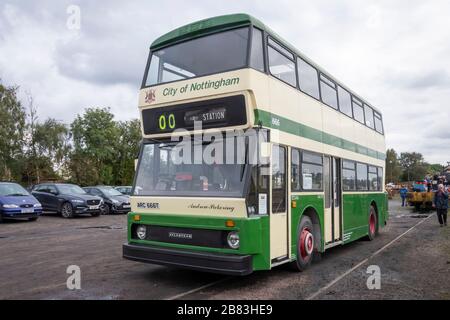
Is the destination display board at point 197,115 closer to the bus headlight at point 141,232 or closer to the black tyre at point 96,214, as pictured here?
the bus headlight at point 141,232

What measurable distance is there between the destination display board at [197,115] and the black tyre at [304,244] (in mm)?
2572

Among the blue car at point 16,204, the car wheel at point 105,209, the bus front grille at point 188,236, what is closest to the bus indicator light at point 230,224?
the bus front grille at point 188,236

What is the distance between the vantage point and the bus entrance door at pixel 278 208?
6.74m

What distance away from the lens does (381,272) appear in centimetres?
798

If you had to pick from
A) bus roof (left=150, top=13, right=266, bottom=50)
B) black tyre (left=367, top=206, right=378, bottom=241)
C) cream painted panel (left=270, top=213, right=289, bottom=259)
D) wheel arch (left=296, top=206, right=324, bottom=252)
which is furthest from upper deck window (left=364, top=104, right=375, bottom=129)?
cream painted panel (left=270, top=213, right=289, bottom=259)

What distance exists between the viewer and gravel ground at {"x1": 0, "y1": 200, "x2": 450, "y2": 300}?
633 centimetres

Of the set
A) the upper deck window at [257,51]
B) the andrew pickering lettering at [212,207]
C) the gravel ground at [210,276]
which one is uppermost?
the upper deck window at [257,51]

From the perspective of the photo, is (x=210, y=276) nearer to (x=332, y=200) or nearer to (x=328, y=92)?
(x=332, y=200)

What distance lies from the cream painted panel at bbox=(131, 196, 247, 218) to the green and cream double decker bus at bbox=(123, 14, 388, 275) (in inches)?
0.6

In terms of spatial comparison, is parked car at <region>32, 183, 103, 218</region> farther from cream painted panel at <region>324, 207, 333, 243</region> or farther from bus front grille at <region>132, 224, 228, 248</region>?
bus front grille at <region>132, 224, 228, 248</region>

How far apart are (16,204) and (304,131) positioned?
13.6 meters

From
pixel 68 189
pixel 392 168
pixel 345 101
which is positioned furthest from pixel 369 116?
pixel 392 168

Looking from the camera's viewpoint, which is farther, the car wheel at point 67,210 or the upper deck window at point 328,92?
the car wheel at point 67,210
